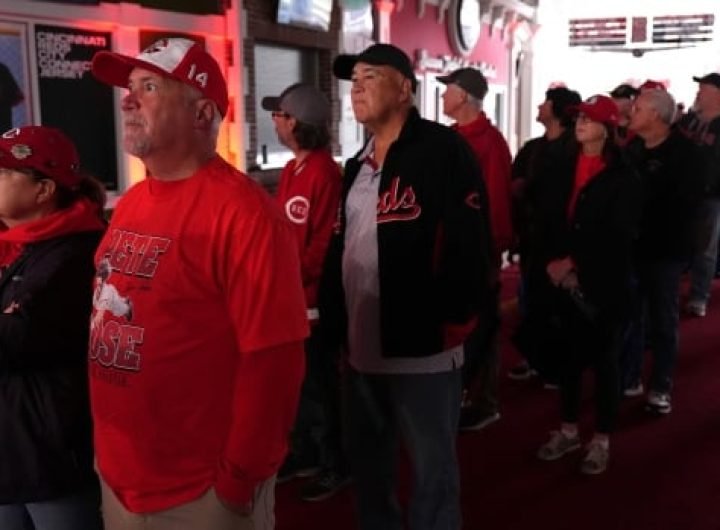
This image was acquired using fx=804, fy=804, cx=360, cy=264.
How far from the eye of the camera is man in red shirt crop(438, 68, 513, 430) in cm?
339

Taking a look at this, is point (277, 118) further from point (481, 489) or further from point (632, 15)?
point (632, 15)

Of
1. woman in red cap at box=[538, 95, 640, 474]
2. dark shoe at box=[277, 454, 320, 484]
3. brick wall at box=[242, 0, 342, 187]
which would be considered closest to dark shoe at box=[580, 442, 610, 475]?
→ woman in red cap at box=[538, 95, 640, 474]

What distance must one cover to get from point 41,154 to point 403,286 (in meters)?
0.88

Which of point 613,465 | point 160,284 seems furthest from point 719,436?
point 160,284

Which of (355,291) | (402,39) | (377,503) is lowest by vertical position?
(377,503)

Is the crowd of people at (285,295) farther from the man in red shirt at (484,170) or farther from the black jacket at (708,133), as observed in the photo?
the black jacket at (708,133)

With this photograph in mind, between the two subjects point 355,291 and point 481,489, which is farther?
point 481,489

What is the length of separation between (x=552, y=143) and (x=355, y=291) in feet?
7.17

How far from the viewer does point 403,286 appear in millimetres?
1978

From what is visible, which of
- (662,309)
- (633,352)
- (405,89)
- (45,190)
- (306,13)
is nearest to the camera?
(45,190)

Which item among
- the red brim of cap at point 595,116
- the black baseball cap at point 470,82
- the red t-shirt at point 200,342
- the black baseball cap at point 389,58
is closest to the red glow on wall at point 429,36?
the black baseball cap at point 470,82

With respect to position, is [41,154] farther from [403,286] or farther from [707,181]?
[707,181]

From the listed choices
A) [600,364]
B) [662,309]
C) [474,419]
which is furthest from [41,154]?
[662,309]

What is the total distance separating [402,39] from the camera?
7848 mm
